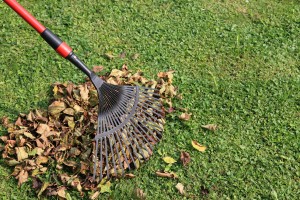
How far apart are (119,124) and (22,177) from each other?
35.8 inches

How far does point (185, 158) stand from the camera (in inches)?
130

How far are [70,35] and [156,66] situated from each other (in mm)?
1026

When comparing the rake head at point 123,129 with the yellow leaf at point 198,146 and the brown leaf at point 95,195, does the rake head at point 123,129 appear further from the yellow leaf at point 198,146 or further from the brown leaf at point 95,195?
the yellow leaf at point 198,146

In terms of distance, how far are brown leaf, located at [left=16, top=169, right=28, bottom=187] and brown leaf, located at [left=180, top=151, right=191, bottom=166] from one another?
4.17 feet

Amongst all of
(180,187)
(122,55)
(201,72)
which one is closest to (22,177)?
(180,187)

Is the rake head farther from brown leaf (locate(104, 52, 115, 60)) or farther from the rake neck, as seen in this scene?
brown leaf (locate(104, 52, 115, 60))

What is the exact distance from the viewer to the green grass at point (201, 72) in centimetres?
322

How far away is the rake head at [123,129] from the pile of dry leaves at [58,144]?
0.49ft


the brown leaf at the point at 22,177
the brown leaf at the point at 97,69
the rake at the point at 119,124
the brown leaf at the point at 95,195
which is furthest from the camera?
the brown leaf at the point at 97,69

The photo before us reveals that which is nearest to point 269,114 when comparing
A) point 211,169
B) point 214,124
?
point 214,124

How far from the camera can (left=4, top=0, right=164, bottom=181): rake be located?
9.75 feet

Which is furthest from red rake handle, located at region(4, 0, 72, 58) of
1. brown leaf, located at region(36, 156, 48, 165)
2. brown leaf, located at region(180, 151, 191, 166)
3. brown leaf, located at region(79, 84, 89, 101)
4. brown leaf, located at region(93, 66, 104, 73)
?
brown leaf, located at region(180, 151, 191, 166)

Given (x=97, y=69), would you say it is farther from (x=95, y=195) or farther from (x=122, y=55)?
(x=95, y=195)

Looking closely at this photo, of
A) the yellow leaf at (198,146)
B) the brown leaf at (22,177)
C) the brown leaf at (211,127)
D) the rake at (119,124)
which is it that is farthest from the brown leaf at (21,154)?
the brown leaf at (211,127)
